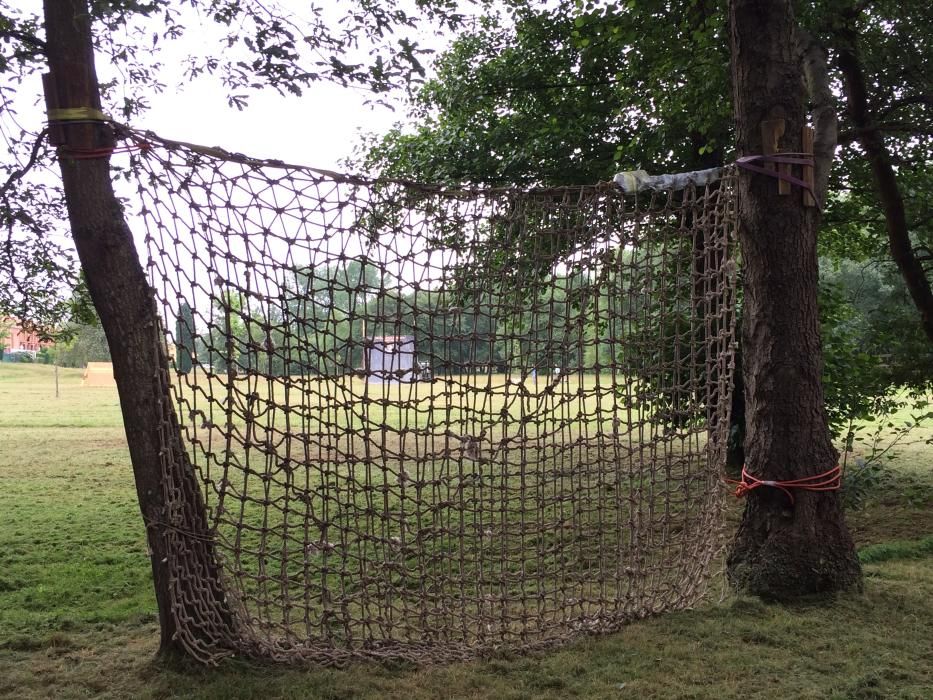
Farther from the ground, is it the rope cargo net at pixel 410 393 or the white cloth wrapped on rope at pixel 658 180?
the white cloth wrapped on rope at pixel 658 180

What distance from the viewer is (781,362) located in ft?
11.3

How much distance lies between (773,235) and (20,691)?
3.17 metres

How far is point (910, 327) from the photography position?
6.65 meters

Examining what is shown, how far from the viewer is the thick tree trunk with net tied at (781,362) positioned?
11.1 ft

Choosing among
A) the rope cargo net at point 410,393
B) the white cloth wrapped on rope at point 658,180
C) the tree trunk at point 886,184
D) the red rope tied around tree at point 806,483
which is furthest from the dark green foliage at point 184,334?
the tree trunk at point 886,184

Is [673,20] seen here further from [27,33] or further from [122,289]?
[122,289]

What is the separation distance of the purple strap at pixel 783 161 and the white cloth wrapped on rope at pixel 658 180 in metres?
0.12

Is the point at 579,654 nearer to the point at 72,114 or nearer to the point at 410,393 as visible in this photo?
the point at 410,393

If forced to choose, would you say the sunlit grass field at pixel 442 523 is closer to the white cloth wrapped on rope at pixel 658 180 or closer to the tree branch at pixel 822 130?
the white cloth wrapped on rope at pixel 658 180

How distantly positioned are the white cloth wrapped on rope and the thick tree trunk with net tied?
0.57 feet

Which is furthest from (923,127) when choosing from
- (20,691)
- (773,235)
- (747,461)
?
(20,691)

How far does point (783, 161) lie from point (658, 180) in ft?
1.77

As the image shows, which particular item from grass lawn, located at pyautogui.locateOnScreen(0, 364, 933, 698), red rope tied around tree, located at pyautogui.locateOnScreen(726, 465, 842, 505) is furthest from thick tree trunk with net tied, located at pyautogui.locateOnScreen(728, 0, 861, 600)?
grass lawn, located at pyautogui.locateOnScreen(0, 364, 933, 698)

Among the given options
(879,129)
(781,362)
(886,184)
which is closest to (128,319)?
(781,362)
